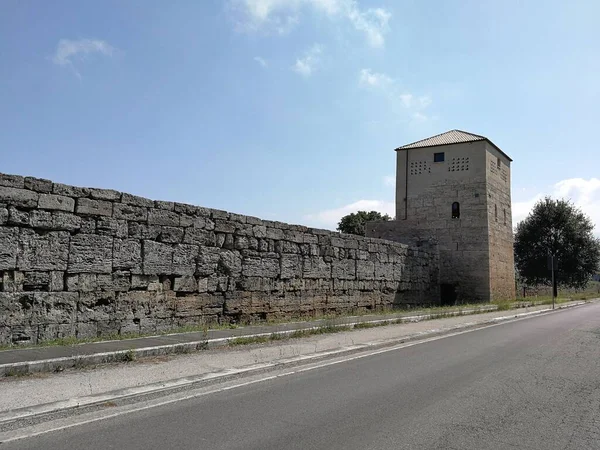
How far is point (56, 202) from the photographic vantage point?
9.46 meters

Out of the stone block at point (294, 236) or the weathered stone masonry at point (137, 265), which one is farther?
the stone block at point (294, 236)

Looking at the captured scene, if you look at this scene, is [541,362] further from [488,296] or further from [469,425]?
[488,296]

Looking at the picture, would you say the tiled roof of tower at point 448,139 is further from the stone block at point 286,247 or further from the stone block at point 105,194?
the stone block at point 105,194

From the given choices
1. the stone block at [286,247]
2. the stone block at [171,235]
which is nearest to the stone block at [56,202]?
the stone block at [171,235]

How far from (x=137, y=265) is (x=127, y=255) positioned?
0.33 m

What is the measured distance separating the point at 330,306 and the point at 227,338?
722 centimetres

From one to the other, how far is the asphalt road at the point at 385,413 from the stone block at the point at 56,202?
17.1 feet

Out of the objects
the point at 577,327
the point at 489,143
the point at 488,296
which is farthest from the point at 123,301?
the point at 489,143

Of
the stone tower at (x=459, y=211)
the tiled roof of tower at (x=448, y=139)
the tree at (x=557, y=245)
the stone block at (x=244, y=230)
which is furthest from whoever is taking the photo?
the tree at (x=557, y=245)

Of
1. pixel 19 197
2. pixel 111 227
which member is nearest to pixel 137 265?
pixel 111 227

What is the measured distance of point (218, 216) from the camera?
502 inches

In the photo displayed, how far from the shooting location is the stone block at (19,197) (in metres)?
8.77

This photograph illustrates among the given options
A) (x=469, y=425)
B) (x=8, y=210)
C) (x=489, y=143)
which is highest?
(x=489, y=143)

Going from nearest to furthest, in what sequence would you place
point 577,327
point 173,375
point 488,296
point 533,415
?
point 533,415 → point 173,375 → point 577,327 → point 488,296
